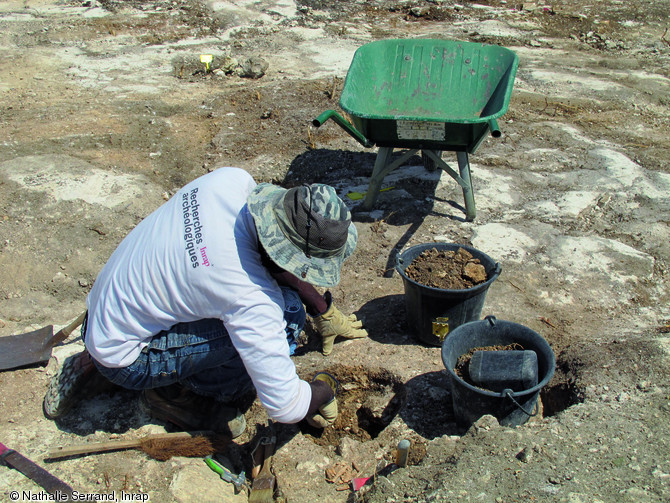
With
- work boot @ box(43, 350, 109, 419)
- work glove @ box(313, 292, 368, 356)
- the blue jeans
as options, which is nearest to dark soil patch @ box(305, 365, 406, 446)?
work glove @ box(313, 292, 368, 356)

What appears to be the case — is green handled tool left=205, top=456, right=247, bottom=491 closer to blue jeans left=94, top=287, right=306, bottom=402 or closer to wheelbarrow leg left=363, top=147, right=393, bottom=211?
blue jeans left=94, top=287, right=306, bottom=402

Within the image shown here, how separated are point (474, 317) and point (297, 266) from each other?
158 centimetres

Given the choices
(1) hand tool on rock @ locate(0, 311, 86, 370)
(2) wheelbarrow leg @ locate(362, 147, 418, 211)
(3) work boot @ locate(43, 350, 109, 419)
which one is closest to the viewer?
(3) work boot @ locate(43, 350, 109, 419)

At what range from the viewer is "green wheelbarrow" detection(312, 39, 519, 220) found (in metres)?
4.16

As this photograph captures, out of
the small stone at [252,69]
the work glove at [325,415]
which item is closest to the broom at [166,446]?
the work glove at [325,415]

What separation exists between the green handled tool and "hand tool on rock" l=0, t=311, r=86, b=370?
101 centimetres

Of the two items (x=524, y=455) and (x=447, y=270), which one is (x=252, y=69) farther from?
(x=524, y=455)

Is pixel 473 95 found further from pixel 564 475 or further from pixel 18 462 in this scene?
pixel 18 462

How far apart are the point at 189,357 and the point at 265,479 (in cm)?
68

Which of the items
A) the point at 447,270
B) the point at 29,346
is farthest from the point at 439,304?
the point at 29,346

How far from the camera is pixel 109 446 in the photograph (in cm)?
250

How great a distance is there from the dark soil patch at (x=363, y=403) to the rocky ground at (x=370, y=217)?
0.6 inches

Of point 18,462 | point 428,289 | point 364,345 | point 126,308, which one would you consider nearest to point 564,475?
point 428,289

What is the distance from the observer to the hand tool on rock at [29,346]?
2881 millimetres
